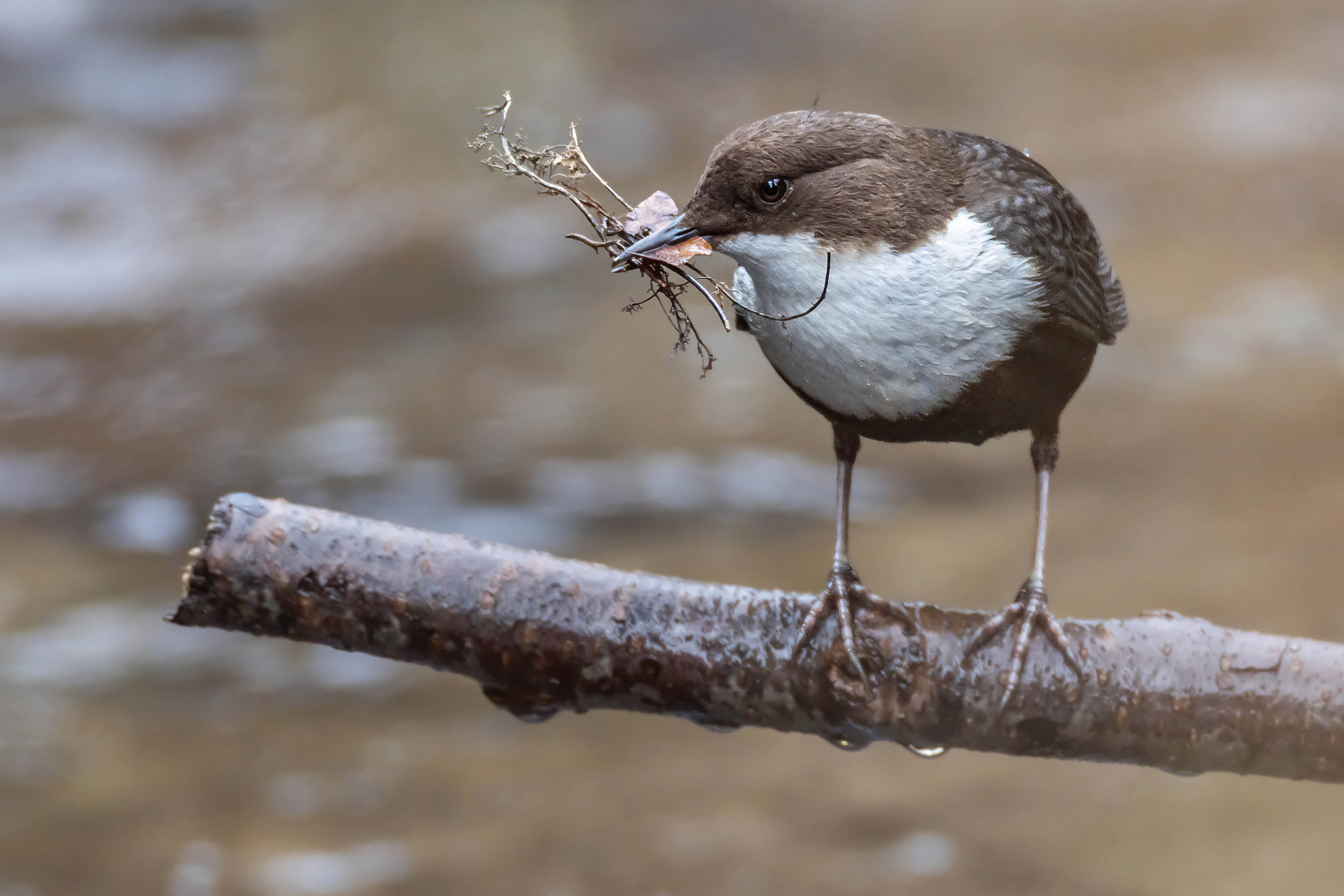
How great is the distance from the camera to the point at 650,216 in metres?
1.69

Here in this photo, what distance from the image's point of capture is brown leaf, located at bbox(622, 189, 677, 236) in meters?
1.66

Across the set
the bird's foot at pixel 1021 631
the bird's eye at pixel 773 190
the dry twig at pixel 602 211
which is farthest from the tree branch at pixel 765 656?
the bird's eye at pixel 773 190

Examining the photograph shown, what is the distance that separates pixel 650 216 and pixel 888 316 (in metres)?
0.36

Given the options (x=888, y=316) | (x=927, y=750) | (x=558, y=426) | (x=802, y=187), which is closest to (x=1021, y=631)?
(x=927, y=750)

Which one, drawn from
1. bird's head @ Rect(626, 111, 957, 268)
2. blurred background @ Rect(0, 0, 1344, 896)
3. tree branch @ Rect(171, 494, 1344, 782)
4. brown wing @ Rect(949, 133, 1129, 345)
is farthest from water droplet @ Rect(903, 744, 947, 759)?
blurred background @ Rect(0, 0, 1344, 896)

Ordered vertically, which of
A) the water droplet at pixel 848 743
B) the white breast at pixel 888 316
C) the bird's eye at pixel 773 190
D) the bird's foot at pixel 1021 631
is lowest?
the water droplet at pixel 848 743

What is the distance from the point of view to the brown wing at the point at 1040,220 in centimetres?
191

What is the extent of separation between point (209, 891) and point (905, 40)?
24.0ft

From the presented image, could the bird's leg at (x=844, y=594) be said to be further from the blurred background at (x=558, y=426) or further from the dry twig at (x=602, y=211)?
the blurred background at (x=558, y=426)

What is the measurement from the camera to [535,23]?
890cm

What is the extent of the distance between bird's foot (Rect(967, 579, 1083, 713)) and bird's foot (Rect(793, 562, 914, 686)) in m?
0.12

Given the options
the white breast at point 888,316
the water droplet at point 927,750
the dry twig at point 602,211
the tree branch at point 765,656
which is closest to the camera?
the dry twig at point 602,211

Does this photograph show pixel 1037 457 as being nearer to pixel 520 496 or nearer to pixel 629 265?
pixel 629 265

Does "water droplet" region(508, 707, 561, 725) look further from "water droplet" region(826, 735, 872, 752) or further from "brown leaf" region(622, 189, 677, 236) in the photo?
"brown leaf" region(622, 189, 677, 236)
